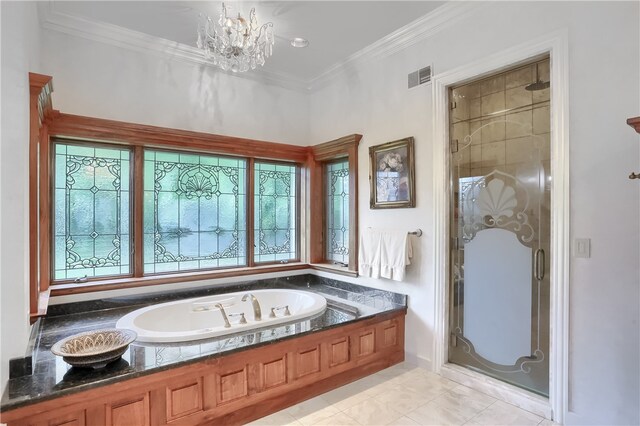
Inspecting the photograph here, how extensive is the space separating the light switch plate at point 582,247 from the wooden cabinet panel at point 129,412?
100 inches

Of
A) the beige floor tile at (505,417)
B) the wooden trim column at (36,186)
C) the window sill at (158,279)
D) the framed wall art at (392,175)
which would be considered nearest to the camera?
the wooden trim column at (36,186)

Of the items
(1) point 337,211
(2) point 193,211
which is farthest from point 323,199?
(2) point 193,211

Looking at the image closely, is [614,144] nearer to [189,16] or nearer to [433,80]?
[433,80]

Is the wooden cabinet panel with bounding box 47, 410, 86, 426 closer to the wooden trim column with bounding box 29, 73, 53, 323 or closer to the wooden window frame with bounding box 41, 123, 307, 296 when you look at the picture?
the wooden trim column with bounding box 29, 73, 53, 323

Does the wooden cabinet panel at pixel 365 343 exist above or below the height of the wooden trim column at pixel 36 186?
below

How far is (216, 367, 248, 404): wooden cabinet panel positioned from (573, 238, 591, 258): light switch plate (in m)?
2.12

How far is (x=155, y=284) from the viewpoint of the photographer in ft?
9.96

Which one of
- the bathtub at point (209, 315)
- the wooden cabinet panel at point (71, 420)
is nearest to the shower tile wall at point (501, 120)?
the bathtub at point (209, 315)

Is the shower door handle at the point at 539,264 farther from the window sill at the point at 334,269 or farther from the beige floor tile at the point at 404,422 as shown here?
the window sill at the point at 334,269

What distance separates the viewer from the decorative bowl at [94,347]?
1733 mm

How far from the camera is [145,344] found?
2.11 metres

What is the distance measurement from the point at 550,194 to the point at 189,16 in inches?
114

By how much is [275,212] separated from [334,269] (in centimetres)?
93

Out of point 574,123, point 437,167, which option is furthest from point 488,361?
point 574,123
